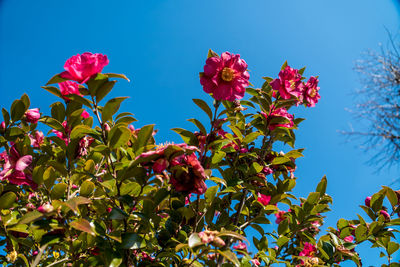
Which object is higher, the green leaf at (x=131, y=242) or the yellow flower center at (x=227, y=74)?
the yellow flower center at (x=227, y=74)

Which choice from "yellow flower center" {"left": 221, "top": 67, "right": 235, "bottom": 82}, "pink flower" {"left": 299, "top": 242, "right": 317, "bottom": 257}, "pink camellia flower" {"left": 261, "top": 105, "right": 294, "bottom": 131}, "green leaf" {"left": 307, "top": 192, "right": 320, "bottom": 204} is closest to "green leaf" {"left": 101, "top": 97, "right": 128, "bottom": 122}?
"yellow flower center" {"left": 221, "top": 67, "right": 235, "bottom": 82}

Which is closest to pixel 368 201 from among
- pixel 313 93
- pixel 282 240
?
pixel 282 240

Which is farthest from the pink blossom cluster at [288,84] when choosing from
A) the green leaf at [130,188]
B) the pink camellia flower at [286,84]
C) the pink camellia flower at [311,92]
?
the green leaf at [130,188]

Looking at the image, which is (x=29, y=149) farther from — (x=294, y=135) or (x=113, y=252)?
(x=294, y=135)

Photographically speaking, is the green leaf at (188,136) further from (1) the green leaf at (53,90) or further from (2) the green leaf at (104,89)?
(1) the green leaf at (53,90)

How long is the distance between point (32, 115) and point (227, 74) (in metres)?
0.75

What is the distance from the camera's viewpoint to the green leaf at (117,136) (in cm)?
85

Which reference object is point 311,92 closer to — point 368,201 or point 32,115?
point 368,201

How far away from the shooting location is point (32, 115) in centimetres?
108

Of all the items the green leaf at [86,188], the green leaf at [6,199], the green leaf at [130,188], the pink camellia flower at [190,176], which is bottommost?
the green leaf at [6,199]

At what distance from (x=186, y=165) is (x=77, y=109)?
1.58 feet

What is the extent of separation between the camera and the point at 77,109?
101 cm

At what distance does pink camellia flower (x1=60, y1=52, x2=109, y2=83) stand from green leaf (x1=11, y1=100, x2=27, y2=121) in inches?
15.2

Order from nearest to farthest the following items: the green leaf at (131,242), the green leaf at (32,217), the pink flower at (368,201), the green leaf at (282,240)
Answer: the green leaf at (32,217) → the green leaf at (131,242) → the green leaf at (282,240) → the pink flower at (368,201)
